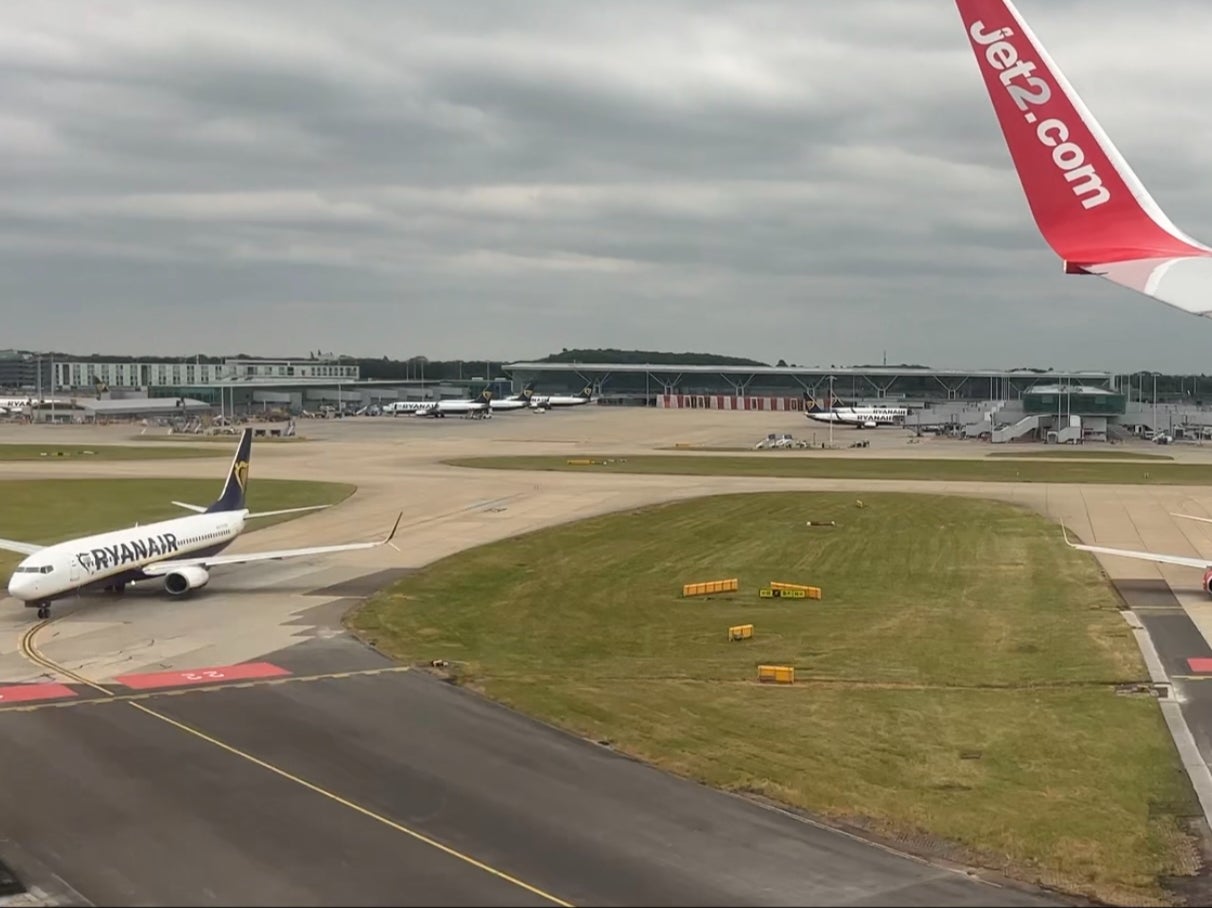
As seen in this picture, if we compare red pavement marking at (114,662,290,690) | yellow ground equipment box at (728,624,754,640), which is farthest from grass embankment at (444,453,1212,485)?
red pavement marking at (114,662,290,690)

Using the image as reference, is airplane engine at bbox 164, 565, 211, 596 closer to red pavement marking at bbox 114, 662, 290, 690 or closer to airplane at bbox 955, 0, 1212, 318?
red pavement marking at bbox 114, 662, 290, 690

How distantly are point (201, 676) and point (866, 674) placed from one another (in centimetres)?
2436

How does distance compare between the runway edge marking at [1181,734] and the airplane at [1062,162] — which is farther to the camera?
the runway edge marking at [1181,734]

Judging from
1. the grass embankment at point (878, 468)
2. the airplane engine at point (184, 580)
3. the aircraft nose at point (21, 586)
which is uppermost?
the grass embankment at point (878, 468)

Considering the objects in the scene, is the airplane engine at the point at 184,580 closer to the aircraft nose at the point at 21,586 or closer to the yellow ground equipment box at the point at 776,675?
the aircraft nose at the point at 21,586

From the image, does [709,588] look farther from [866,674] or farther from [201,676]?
[201,676]

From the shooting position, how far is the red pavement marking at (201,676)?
134 feet

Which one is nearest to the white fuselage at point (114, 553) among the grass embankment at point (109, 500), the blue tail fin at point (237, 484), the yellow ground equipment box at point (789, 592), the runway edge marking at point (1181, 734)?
the blue tail fin at point (237, 484)

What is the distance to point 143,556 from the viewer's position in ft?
188

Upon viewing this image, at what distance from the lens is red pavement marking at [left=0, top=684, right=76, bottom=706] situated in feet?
127

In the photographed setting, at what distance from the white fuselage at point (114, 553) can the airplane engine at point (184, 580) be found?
1720 millimetres

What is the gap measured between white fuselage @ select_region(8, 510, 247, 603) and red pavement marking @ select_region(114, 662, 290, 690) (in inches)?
466

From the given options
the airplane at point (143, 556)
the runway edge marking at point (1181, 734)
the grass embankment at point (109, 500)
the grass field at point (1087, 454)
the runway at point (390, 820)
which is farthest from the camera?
the grass field at point (1087, 454)

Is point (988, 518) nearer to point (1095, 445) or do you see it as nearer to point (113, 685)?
point (113, 685)
